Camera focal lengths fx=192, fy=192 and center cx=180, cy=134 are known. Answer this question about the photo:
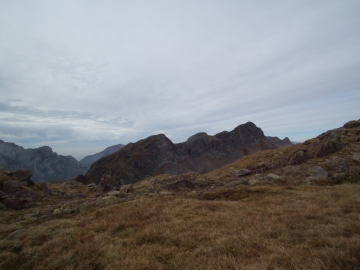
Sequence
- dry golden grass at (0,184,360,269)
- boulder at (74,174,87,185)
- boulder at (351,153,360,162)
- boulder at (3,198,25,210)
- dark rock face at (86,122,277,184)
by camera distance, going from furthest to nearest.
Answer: dark rock face at (86,122,277,184) < boulder at (74,174,87,185) < boulder at (351,153,360,162) < boulder at (3,198,25,210) < dry golden grass at (0,184,360,269)

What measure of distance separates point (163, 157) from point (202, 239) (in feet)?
476

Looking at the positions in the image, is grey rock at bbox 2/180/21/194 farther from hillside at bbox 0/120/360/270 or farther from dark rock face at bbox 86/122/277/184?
dark rock face at bbox 86/122/277/184

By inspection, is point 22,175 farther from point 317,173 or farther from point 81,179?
point 81,179

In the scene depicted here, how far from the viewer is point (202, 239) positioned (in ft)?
25.2

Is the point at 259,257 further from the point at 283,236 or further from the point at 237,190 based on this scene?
the point at 237,190

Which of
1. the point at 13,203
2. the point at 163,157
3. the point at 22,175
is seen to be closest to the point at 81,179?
the point at 163,157

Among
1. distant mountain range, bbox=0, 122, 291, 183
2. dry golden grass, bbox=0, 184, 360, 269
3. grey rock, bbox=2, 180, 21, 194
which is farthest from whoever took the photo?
distant mountain range, bbox=0, 122, 291, 183

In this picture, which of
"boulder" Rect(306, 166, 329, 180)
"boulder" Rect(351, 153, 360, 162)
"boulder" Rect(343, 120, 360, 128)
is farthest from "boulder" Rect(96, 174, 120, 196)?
"boulder" Rect(343, 120, 360, 128)

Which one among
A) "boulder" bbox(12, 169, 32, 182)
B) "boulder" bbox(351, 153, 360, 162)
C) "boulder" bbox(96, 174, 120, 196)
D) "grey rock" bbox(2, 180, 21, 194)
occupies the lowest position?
"boulder" bbox(96, 174, 120, 196)

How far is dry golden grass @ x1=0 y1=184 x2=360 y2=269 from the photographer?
594 cm

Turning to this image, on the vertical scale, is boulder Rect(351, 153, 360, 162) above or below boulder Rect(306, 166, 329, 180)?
above

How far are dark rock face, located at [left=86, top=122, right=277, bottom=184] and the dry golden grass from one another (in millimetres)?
88670

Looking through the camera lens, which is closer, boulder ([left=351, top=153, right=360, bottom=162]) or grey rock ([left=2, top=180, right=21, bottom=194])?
boulder ([left=351, top=153, right=360, bottom=162])

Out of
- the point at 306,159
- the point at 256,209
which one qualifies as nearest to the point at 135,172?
the point at 306,159
